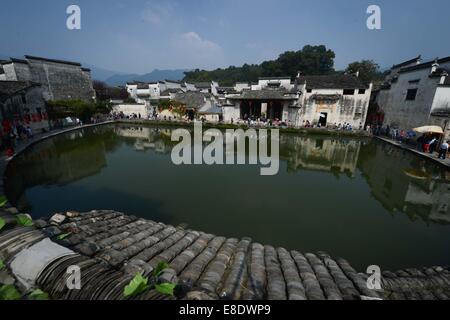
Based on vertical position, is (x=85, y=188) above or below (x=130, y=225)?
below

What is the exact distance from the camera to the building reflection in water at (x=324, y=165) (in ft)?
28.9

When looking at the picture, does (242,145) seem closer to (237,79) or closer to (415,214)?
(415,214)

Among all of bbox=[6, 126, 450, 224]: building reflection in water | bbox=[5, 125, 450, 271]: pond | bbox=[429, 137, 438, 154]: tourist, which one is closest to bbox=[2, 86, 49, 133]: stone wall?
bbox=[6, 126, 450, 224]: building reflection in water

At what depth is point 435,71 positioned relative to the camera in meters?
15.5

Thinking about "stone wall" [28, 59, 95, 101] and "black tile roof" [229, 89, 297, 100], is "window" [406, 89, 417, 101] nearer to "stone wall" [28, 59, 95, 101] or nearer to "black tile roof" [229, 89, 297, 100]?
"black tile roof" [229, 89, 297, 100]

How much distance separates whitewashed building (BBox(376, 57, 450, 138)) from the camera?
14875 millimetres

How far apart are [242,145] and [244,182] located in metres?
8.03

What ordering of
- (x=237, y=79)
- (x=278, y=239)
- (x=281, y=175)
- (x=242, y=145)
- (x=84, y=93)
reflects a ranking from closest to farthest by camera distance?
(x=278, y=239), (x=281, y=175), (x=242, y=145), (x=84, y=93), (x=237, y=79)

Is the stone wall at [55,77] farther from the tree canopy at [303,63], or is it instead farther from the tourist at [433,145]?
the tree canopy at [303,63]

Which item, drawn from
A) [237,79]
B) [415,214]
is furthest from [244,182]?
[237,79]

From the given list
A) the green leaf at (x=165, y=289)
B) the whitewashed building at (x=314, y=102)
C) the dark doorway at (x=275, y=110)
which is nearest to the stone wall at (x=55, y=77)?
the whitewashed building at (x=314, y=102)

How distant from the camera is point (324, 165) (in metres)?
13.3

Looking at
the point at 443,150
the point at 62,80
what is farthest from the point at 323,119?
the point at 62,80

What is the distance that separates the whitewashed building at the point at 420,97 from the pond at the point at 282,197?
384cm
